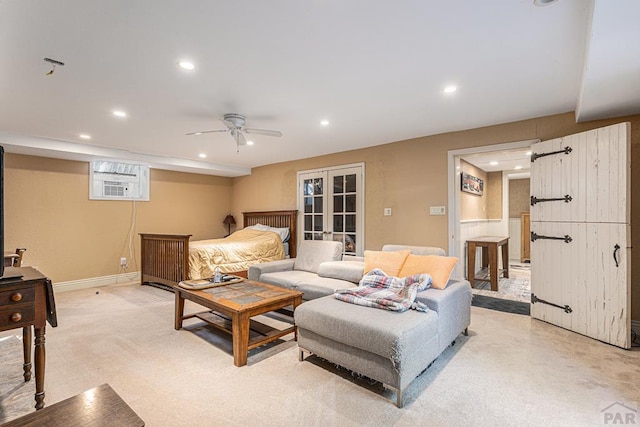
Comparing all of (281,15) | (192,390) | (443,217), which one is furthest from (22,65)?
(443,217)

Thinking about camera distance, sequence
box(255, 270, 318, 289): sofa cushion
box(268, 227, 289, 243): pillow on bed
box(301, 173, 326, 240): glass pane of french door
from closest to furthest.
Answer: box(255, 270, 318, 289): sofa cushion < box(301, 173, 326, 240): glass pane of french door < box(268, 227, 289, 243): pillow on bed

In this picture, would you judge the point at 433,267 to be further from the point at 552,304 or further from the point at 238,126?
the point at 238,126

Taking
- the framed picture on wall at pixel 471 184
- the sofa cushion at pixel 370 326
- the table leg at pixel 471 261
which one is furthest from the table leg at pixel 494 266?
the sofa cushion at pixel 370 326

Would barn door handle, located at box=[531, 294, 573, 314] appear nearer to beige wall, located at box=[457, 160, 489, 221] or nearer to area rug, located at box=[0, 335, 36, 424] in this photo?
beige wall, located at box=[457, 160, 489, 221]

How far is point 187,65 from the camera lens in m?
2.33

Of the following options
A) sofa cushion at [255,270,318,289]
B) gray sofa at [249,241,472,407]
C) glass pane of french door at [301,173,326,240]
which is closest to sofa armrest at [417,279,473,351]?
gray sofa at [249,241,472,407]

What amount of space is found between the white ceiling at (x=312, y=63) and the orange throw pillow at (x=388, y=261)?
1.57 meters

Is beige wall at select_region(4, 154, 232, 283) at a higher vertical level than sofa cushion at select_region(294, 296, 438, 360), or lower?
higher

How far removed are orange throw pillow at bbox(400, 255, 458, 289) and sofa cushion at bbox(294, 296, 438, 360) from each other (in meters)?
0.48

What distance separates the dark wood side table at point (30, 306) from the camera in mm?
1608

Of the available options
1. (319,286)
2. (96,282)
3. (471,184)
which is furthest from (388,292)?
(96,282)

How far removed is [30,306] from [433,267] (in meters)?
2.87

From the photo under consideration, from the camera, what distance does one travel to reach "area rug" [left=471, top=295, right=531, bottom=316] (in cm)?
377

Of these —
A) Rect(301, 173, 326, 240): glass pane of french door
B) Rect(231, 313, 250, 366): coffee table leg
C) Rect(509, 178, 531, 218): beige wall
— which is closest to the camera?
Rect(231, 313, 250, 366): coffee table leg
